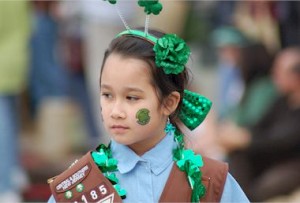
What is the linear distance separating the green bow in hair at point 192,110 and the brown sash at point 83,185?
0.45 meters

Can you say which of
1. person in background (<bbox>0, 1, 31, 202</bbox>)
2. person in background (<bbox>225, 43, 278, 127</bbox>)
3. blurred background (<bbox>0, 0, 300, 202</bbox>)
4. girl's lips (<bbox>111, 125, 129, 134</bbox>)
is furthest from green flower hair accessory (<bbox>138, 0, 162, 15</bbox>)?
person in background (<bbox>0, 1, 31, 202</bbox>)

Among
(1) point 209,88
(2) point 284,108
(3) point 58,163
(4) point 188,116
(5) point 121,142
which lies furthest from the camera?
(1) point 209,88

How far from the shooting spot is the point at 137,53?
4.49 m

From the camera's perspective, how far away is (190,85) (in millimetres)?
6723

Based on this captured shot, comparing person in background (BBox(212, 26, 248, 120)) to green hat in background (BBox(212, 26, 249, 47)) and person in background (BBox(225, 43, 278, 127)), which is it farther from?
person in background (BBox(225, 43, 278, 127))

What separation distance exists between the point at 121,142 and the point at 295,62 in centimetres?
388

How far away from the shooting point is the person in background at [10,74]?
810 cm

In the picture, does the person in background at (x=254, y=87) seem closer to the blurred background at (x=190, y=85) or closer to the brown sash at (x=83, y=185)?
the blurred background at (x=190, y=85)

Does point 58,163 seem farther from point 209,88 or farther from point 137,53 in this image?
point 137,53

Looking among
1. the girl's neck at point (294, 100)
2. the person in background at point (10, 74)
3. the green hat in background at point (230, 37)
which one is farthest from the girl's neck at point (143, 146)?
the green hat in background at point (230, 37)

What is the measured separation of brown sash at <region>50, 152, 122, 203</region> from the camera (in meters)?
4.48

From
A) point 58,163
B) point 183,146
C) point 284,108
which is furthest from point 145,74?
point 58,163

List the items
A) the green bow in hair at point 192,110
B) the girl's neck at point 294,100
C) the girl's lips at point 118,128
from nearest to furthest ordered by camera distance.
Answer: the girl's lips at point 118,128 → the green bow in hair at point 192,110 → the girl's neck at point 294,100

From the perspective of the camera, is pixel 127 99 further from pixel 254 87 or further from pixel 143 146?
pixel 254 87
